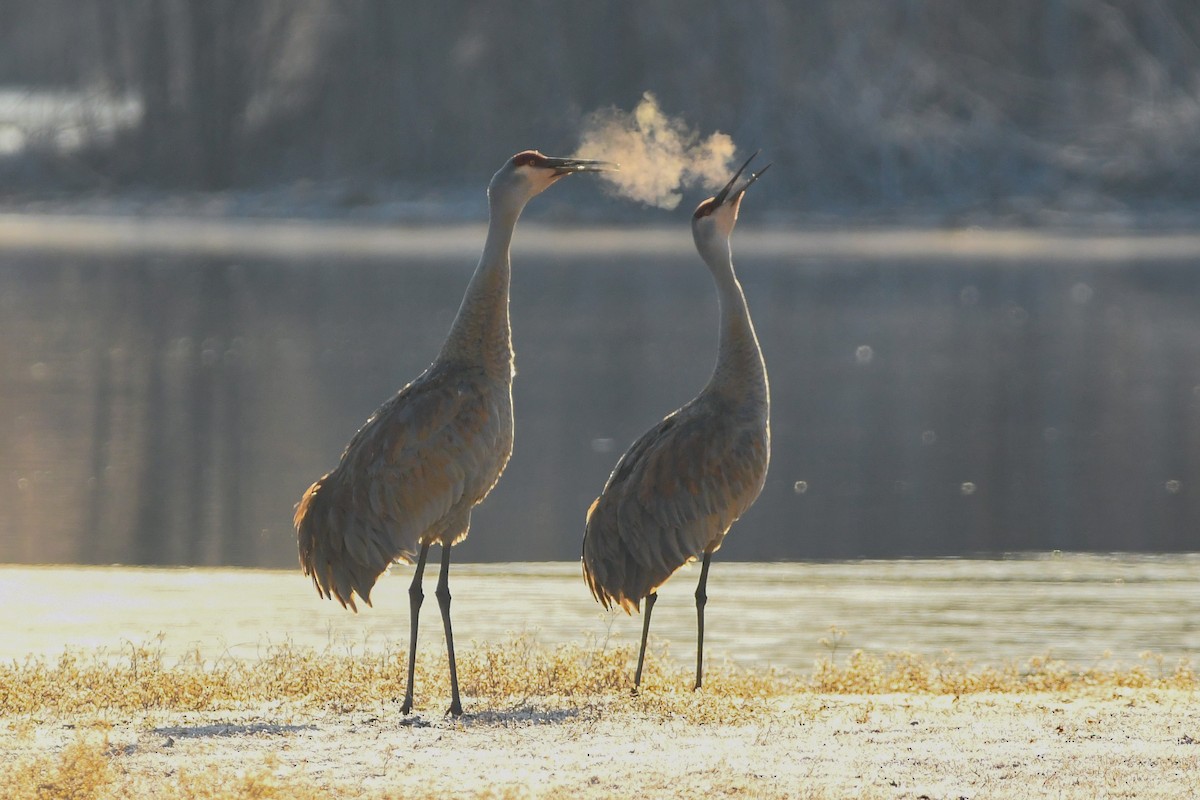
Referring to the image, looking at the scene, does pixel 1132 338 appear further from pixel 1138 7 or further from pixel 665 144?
pixel 1138 7

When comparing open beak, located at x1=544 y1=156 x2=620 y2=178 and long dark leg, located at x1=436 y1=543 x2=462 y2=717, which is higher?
open beak, located at x1=544 y1=156 x2=620 y2=178

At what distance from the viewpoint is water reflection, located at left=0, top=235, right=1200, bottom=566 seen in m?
19.4

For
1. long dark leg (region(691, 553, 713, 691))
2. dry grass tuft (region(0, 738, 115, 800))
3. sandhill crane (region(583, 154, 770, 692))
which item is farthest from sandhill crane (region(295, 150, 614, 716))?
dry grass tuft (region(0, 738, 115, 800))

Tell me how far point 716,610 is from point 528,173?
18.8ft

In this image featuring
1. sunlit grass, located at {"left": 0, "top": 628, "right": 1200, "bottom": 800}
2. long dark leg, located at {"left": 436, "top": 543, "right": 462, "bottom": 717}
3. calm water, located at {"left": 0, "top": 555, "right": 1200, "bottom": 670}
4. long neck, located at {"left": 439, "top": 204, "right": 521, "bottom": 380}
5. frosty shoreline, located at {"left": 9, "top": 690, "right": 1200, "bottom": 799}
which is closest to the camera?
sunlit grass, located at {"left": 0, "top": 628, "right": 1200, "bottom": 800}

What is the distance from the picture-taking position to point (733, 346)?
34.2 ft

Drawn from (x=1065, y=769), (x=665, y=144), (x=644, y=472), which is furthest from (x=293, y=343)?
(x=1065, y=769)

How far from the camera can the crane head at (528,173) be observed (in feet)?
32.1

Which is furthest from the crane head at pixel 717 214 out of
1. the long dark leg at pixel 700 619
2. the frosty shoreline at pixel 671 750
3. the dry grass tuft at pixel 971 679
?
the frosty shoreline at pixel 671 750

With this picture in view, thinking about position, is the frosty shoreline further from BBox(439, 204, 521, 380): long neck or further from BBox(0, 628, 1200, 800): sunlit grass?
BBox(439, 204, 521, 380): long neck

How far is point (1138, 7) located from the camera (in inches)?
3184

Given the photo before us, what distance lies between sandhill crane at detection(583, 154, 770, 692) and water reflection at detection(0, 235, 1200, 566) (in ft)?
24.1

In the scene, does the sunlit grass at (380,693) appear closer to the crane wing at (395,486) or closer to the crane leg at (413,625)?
the crane leg at (413,625)

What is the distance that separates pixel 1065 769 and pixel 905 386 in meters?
23.9
